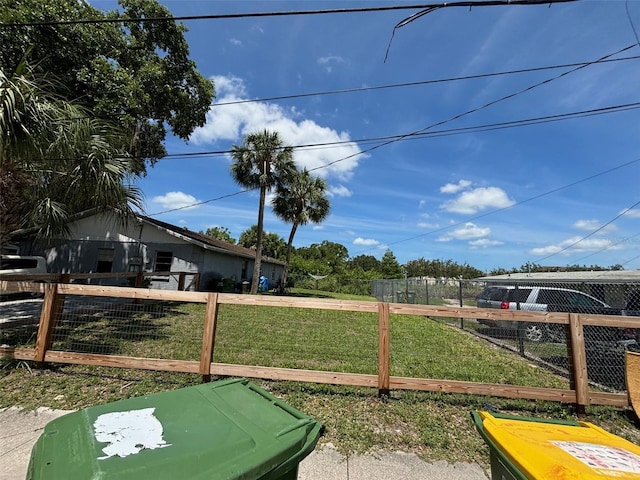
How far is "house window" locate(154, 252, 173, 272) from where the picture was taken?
Answer: 50.4ft

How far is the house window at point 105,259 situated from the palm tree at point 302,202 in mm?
10737

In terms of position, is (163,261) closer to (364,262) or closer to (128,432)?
(128,432)

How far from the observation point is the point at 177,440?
1344 mm

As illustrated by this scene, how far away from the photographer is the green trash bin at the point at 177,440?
1.16 metres

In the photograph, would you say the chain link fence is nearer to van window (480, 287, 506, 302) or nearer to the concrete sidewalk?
van window (480, 287, 506, 302)

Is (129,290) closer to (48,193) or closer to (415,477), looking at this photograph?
A: (415,477)

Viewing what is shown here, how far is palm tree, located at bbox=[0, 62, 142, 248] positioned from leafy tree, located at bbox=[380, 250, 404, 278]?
4489 centimetres

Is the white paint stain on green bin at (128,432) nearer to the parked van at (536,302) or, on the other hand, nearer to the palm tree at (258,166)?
the parked van at (536,302)

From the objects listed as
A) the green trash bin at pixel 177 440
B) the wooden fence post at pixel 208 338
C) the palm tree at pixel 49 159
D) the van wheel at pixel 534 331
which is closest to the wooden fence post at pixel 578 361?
the van wheel at pixel 534 331

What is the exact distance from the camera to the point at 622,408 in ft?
12.1

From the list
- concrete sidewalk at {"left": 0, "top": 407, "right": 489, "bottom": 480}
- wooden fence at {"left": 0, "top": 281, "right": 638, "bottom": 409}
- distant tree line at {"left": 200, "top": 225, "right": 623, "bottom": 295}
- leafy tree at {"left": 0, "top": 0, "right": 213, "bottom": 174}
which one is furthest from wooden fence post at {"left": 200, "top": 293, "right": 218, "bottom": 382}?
distant tree line at {"left": 200, "top": 225, "right": 623, "bottom": 295}

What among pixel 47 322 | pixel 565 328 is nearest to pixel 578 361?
pixel 565 328

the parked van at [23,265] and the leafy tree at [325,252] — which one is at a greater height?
the leafy tree at [325,252]

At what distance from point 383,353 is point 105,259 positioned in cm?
1689
